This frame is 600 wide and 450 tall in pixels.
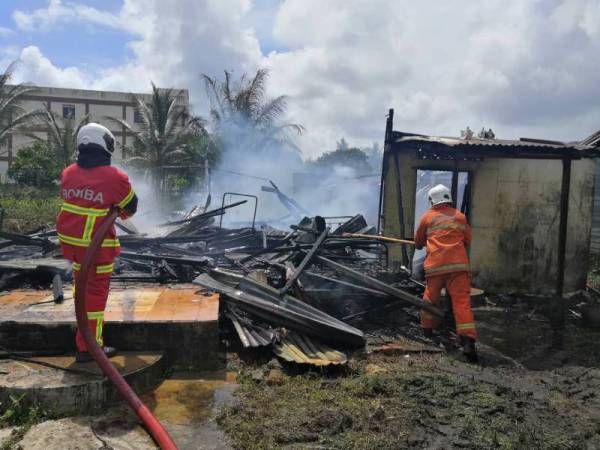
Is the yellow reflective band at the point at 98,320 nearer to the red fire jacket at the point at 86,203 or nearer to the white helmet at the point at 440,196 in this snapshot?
the red fire jacket at the point at 86,203

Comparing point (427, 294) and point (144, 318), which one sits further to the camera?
point (427, 294)

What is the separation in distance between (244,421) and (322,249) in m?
4.09

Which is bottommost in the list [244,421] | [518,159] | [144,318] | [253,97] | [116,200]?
[244,421]

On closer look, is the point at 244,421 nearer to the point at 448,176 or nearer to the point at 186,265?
the point at 186,265

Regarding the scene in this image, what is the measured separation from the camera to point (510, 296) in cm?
861

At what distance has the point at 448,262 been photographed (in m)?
5.27

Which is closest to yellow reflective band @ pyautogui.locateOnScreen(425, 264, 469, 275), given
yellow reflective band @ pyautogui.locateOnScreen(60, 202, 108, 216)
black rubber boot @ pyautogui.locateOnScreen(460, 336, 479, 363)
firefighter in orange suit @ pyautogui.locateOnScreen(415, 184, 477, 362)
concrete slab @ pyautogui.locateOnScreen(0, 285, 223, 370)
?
firefighter in orange suit @ pyautogui.locateOnScreen(415, 184, 477, 362)

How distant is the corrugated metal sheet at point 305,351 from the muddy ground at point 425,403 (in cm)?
11

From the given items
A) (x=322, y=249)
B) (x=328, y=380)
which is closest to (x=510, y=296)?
(x=322, y=249)

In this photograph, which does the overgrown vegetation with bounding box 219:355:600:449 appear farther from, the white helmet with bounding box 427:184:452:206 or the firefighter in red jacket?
the white helmet with bounding box 427:184:452:206

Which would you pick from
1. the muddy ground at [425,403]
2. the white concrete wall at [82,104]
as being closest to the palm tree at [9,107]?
the white concrete wall at [82,104]

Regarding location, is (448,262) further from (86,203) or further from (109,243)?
(86,203)

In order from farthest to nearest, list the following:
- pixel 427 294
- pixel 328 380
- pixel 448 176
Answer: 1. pixel 448 176
2. pixel 427 294
3. pixel 328 380

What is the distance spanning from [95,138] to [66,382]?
187 cm
